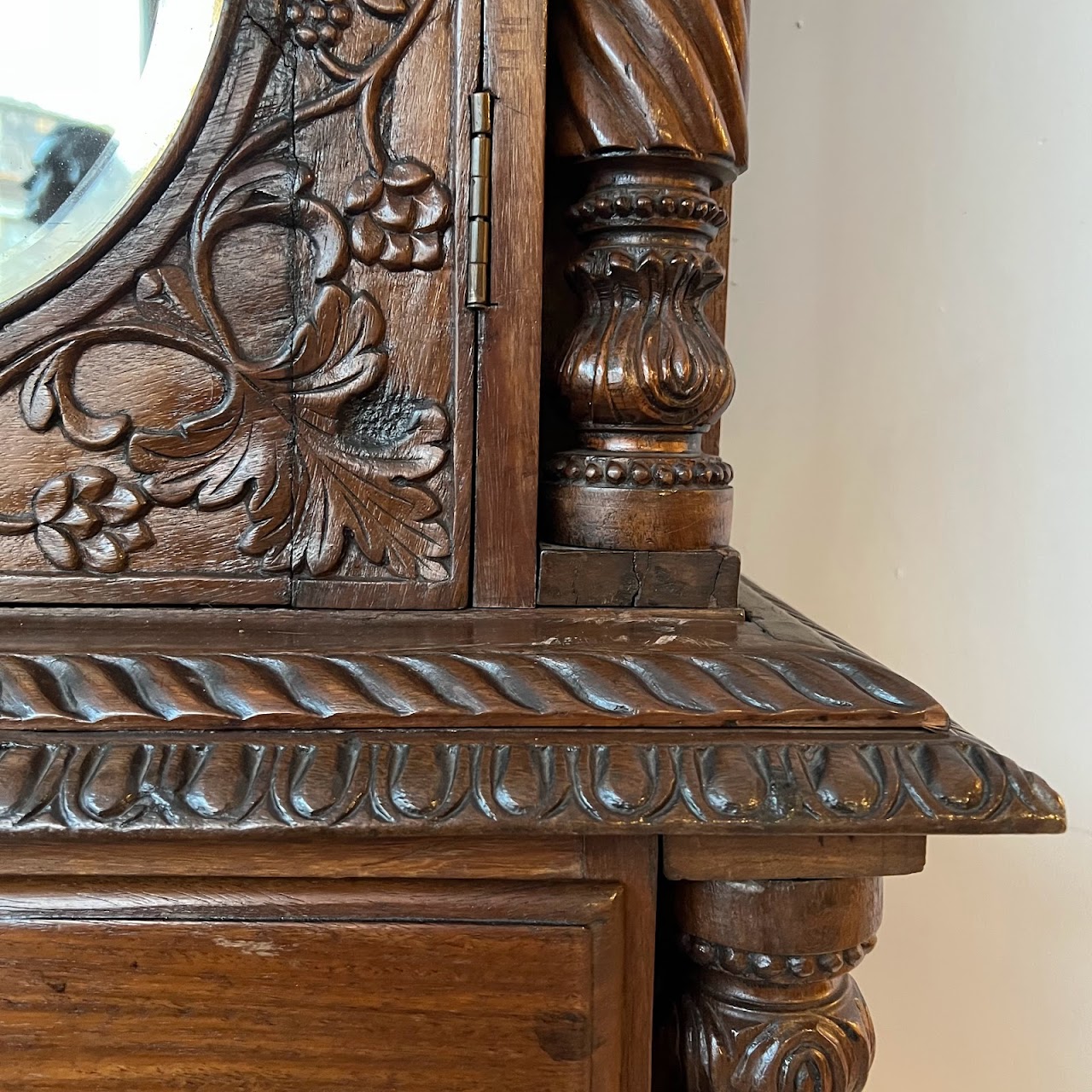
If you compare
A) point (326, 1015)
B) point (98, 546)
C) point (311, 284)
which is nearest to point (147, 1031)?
point (326, 1015)

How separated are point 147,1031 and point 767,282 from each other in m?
0.81

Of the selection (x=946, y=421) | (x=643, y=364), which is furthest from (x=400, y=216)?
(x=946, y=421)

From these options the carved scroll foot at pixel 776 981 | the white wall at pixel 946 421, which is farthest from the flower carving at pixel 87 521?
the white wall at pixel 946 421

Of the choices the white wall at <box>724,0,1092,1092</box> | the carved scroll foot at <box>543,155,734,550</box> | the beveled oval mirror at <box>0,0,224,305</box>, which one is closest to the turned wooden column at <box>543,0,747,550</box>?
the carved scroll foot at <box>543,155,734,550</box>

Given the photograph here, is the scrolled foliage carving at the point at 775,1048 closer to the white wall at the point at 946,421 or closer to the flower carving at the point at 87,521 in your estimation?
the flower carving at the point at 87,521

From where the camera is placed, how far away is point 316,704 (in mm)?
387

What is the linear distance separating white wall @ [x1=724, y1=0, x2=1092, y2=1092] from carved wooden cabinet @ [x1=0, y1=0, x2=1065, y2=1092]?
458 mm

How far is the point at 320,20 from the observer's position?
47 centimetres

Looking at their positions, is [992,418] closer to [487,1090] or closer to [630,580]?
[630,580]

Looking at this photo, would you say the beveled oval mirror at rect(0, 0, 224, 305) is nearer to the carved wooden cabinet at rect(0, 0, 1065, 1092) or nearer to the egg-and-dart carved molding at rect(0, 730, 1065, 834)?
the carved wooden cabinet at rect(0, 0, 1065, 1092)

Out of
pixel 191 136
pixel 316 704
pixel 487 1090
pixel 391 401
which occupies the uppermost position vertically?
pixel 191 136

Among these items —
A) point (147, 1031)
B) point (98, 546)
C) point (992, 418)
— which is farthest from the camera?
point (992, 418)

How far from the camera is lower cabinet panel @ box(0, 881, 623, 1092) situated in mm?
380

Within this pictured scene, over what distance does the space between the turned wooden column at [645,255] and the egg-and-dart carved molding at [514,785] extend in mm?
138
